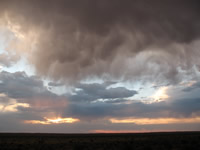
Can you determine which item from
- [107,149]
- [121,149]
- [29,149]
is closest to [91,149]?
[107,149]

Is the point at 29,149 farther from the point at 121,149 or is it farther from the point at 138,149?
the point at 138,149

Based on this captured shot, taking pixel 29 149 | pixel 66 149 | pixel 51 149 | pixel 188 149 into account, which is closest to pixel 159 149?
pixel 188 149

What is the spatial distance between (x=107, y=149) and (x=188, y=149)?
45.4ft

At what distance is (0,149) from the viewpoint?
116 feet

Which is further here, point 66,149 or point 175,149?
point 66,149

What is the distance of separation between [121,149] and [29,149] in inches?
681

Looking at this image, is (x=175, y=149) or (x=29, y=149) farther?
(x=29, y=149)

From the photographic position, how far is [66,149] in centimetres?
3550

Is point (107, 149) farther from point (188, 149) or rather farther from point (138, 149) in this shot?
point (188, 149)

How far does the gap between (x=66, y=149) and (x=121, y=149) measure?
1019 centimetres

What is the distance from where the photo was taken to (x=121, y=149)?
34.1 meters

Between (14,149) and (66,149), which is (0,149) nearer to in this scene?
(14,149)

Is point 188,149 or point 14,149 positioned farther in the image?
point 14,149

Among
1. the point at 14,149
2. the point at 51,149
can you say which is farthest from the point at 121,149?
the point at 14,149
